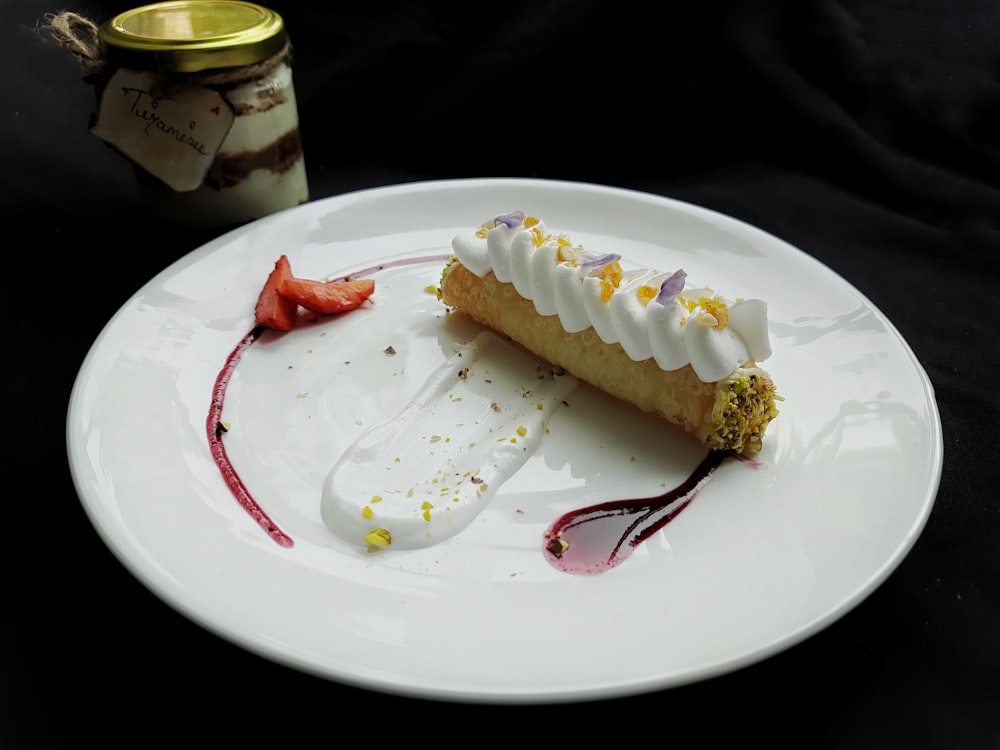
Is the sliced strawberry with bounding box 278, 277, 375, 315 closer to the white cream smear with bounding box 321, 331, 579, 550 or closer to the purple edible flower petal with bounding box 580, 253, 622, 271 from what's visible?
the white cream smear with bounding box 321, 331, 579, 550

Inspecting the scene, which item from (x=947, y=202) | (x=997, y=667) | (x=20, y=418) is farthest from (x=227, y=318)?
(x=947, y=202)

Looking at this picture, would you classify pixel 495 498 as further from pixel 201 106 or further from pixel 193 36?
pixel 193 36

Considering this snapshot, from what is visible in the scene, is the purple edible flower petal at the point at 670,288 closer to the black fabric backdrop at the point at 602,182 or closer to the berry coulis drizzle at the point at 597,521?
the berry coulis drizzle at the point at 597,521

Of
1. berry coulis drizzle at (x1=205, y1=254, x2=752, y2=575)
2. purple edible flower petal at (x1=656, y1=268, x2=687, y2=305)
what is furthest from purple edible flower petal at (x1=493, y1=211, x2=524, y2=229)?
berry coulis drizzle at (x1=205, y1=254, x2=752, y2=575)

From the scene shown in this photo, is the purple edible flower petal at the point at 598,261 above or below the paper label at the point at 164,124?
below

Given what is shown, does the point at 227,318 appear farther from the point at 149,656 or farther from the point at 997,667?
the point at 997,667

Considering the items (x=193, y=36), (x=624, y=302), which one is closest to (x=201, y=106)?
(x=193, y=36)

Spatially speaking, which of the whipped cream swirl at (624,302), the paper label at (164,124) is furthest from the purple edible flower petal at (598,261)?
the paper label at (164,124)
